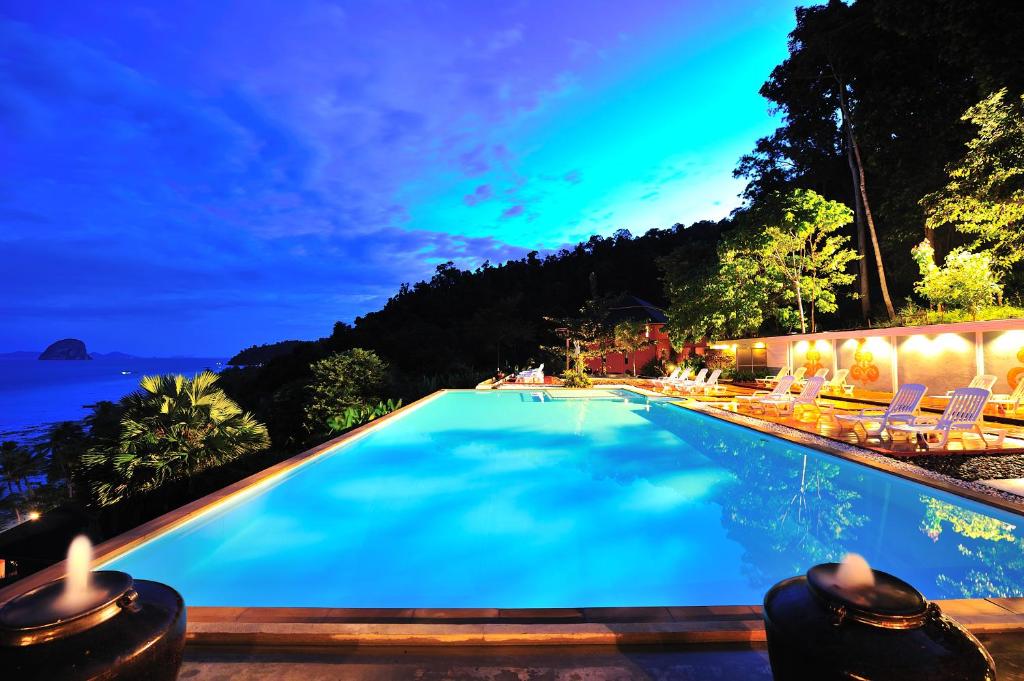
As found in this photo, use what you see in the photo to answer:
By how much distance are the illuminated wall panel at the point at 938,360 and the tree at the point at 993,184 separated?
165 inches

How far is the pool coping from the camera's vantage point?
2311mm

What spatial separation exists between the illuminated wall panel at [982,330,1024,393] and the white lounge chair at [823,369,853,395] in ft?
9.37

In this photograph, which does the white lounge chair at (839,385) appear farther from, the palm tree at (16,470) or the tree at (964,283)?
the palm tree at (16,470)

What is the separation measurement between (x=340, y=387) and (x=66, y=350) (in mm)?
154355

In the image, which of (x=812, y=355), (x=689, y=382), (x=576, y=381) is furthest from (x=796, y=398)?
(x=576, y=381)

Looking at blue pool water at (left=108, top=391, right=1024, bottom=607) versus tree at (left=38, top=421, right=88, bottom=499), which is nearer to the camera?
blue pool water at (left=108, top=391, right=1024, bottom=607)

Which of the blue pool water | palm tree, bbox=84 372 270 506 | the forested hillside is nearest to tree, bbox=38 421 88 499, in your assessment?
the forested hillside

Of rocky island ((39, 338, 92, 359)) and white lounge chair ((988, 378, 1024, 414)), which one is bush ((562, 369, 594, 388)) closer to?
white lounge chair ((988, 378, 1024, 414))

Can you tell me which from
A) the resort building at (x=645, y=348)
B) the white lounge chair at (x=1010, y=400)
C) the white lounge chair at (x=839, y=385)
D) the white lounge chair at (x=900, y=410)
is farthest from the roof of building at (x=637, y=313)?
the white lounge chair at (x=900, y=410)

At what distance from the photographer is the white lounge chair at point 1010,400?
8.71 m

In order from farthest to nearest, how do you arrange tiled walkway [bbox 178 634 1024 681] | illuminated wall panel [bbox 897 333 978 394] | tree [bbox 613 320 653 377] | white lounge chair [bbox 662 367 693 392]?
tree [bbox 613 320 653 377]
white lounge chair [bbox 662 367 693 392]
illuminated wall panel [bbox 897 333 978 394]
tiled walkway [bbox 178 634 1024 681]

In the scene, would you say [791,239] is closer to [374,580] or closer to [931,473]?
[931,473]

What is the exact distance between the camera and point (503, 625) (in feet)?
7.83

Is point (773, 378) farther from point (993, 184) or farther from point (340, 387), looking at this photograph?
point (340, 387)
